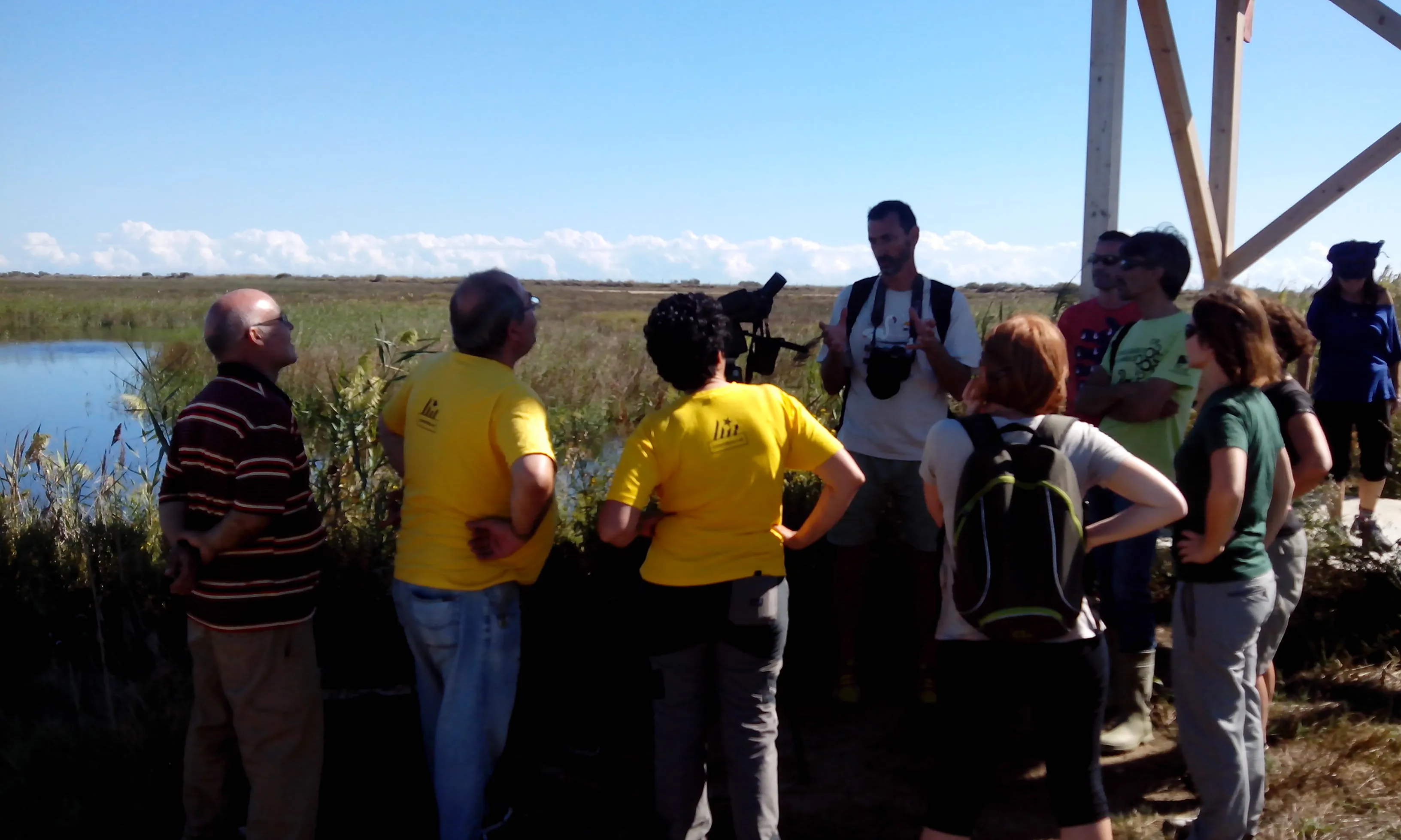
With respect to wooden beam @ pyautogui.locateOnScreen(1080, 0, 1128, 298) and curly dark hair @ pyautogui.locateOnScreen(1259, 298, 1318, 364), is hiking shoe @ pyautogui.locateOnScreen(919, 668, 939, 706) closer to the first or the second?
curly dark hair @ pyautogui.locateOnScreen(1259, 298, 1318, 364)

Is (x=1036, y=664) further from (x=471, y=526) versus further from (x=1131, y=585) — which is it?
(x=471, y=526)

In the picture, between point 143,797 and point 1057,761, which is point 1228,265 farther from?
point 143,797

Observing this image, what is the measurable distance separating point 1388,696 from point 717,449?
10.1 ft

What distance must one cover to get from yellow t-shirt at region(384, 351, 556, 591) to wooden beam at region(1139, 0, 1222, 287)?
386 cm

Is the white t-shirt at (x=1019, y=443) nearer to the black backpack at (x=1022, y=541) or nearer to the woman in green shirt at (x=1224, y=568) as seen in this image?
the black backpack at (x=1022, y=541)

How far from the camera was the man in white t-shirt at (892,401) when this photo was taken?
3.95m

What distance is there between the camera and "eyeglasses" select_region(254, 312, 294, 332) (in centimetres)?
270

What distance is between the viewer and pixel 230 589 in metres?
2.63

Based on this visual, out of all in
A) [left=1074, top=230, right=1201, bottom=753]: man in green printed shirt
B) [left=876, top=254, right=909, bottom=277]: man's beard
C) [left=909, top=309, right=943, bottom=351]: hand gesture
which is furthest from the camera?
[left=876, top=254, right=909, bottom=277]: man's beard

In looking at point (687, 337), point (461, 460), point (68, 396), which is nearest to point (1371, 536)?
point (687, 337)

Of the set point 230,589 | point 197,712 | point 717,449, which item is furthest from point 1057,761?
Result: point 197,712

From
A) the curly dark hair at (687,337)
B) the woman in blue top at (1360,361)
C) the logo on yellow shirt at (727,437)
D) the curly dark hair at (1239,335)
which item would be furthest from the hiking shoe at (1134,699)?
the woman in blue top at (1360,361)

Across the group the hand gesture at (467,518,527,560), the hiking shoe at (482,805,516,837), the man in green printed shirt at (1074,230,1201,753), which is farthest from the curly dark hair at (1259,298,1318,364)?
the hiking shoe at (482,805,516,837)

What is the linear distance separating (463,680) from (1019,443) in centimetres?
163
